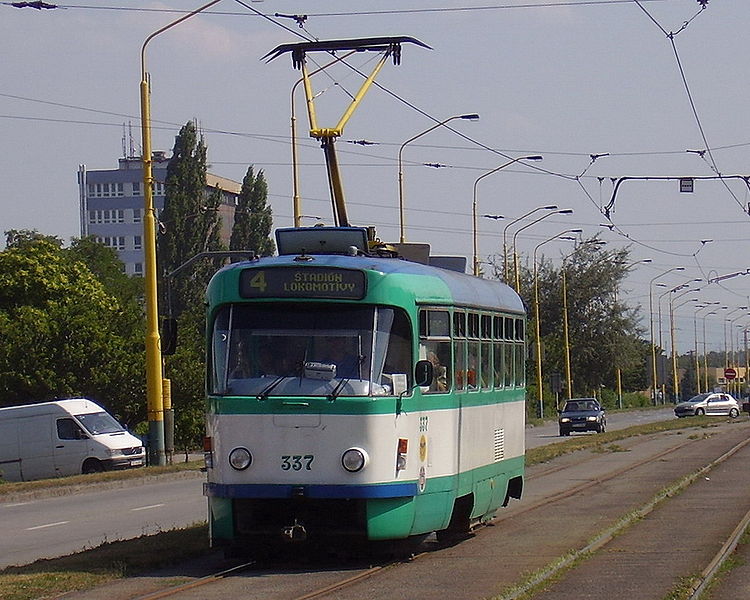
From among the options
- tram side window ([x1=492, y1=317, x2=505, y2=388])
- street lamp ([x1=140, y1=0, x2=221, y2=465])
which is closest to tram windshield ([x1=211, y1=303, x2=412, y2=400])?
tram side window ([x1=492, y1=317, x2=505, y2=388])

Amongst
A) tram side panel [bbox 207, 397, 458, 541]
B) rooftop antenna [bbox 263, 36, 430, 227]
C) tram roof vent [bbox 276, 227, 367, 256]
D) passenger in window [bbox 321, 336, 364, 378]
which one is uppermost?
rooftop antenna [bbox 263, 36, 430, 227]

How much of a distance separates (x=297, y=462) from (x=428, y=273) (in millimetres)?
2477

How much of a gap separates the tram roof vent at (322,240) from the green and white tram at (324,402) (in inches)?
20.5

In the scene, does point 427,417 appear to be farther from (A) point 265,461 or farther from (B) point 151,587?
(B) point 151,587

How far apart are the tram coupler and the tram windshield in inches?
45.8

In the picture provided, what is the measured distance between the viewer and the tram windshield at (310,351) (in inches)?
492

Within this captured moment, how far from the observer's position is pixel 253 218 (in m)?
78.6

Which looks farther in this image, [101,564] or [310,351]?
[101,564]

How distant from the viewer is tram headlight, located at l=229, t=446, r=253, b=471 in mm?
12484

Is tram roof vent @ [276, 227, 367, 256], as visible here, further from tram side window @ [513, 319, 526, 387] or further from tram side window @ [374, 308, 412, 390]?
tram side window @ [513, 319, 526, 387]

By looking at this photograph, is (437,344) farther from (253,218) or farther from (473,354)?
(253,218)

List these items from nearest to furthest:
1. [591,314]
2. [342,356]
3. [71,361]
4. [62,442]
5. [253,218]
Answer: [342,356], [62,442], [71,361], [253,218], [591,314]

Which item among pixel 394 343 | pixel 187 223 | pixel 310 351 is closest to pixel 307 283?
pixel 310 351

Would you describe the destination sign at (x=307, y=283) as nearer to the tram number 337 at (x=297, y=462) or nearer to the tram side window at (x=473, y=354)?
the tram number 337 at (x=297, y=462)
